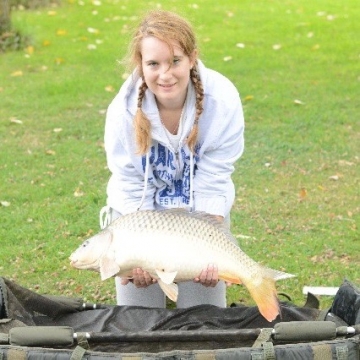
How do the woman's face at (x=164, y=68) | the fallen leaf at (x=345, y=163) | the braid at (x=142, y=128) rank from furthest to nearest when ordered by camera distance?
1. the fallen leaf at (x=345, y=163)
2. the braid at (x=142, y=128)
3. the woman's face at (x=164, y=68)

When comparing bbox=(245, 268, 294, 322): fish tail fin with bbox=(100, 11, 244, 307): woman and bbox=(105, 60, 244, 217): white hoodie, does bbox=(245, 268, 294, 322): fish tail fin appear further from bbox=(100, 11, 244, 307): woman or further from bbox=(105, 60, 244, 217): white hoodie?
bbox=(105, 60, 244, 217): white hoodie

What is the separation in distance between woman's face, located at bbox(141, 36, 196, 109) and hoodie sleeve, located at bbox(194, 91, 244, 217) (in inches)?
8.3

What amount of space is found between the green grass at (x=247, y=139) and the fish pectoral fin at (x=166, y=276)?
0.97m

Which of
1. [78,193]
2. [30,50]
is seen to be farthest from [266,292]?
[30,50]

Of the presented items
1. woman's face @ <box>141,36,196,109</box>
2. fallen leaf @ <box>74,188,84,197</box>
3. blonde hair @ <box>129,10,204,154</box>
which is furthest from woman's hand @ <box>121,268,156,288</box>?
fallen leaf @ <box>74,188,84,197</box>

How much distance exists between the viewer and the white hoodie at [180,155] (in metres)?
3.66

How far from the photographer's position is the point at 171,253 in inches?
129

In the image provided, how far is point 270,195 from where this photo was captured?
17.8ft

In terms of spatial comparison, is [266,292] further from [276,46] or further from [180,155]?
[276,46]

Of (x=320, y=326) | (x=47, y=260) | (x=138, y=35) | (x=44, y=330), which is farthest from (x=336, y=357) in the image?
(x=47, y=260)

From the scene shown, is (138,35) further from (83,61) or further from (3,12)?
(3,12)

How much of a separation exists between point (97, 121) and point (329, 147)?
1932 mm

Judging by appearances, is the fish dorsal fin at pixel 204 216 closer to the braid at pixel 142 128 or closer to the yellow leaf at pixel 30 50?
the braid at pixel 142 128

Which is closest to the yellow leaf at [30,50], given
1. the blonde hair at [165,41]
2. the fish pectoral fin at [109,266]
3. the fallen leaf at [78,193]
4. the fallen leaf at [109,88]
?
the fallen leaf at [109,88]
